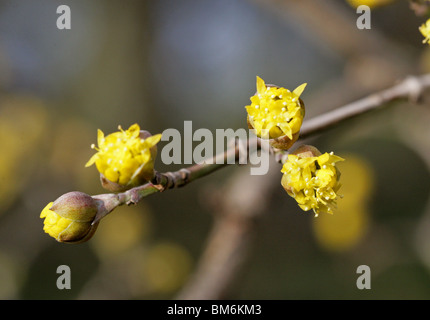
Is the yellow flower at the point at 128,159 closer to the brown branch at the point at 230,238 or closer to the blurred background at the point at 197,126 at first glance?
the blurred background at the point at 197,126

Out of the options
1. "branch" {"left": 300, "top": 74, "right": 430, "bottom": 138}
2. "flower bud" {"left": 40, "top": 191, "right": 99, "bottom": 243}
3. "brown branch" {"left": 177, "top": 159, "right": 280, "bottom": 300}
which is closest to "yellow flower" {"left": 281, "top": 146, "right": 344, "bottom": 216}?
"branch" {"left": 300, "top": 74, "right": 430, "bottom": 138}

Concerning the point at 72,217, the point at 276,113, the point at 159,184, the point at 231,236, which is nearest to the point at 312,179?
the point at 276,113

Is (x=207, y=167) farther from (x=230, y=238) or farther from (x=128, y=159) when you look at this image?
(x=230, y=238)

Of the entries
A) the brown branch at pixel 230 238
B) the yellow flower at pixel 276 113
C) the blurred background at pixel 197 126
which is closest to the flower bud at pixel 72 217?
the yellow flower at pixel 276 113

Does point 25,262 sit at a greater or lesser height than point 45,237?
lesser

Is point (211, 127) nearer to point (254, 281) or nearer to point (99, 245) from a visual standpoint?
point (254, 281)

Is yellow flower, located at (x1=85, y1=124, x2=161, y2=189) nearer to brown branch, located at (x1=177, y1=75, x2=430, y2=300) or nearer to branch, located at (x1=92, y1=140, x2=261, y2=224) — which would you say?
branch, located at (x1=92, y1=140, x2=261, y2=224)

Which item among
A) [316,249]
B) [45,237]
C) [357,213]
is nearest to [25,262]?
[45,237]
